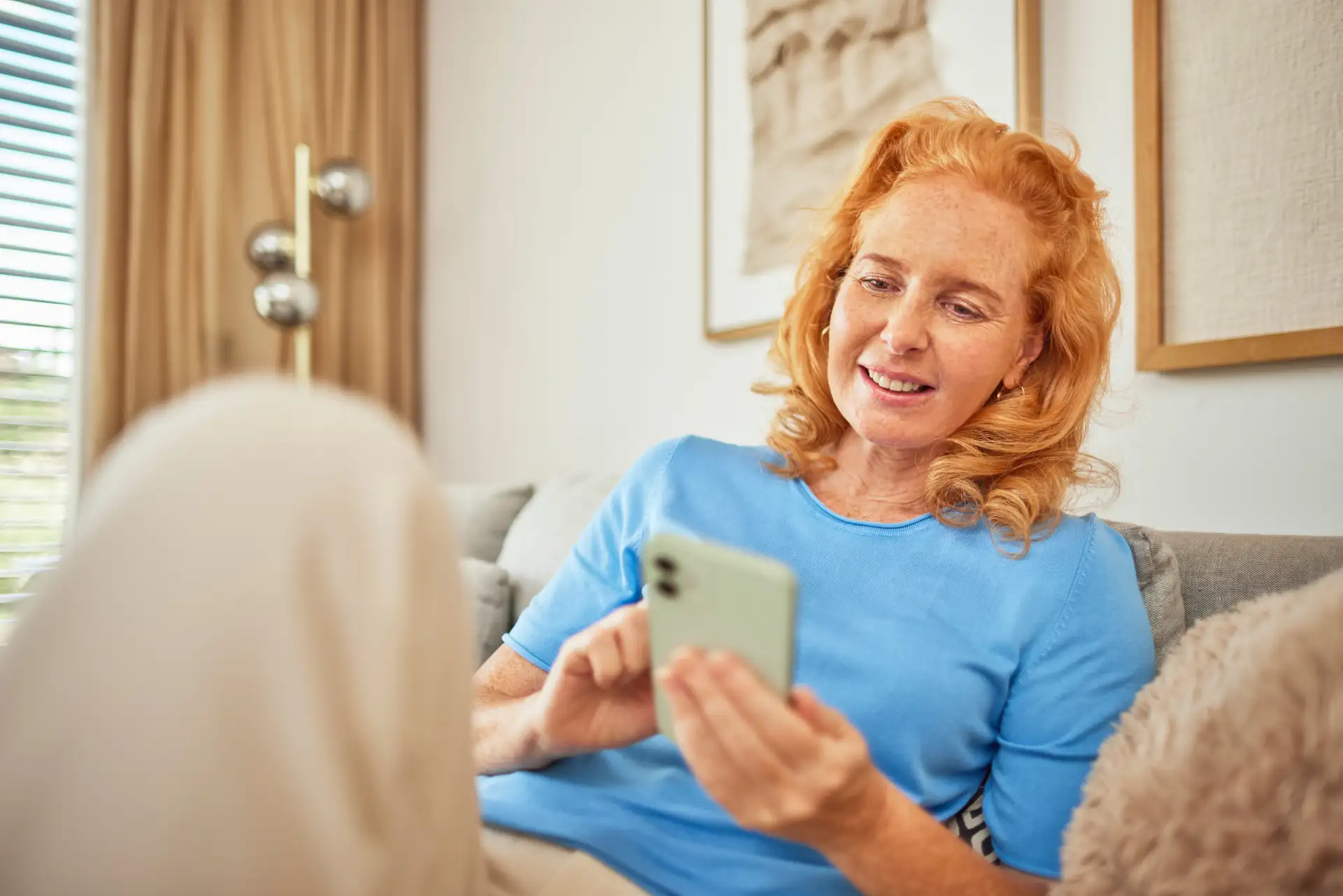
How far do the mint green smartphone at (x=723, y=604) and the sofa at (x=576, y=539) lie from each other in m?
0.13

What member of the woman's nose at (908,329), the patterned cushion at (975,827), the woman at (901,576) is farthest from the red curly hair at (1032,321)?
the patterned cushion at (975,827)

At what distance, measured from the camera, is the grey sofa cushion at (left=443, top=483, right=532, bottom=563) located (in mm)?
2035

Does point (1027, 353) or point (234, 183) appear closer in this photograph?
point (1027, 353)

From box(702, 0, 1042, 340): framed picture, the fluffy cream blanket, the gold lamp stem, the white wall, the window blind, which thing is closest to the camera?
the fluffy cream blanket

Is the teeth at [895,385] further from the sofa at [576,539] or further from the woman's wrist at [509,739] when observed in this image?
the woman's wrist at [509,739]

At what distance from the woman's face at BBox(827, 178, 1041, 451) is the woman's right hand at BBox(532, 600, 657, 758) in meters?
0.41

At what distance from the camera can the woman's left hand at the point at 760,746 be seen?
23.7 inches

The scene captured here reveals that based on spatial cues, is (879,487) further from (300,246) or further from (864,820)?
(300,246)

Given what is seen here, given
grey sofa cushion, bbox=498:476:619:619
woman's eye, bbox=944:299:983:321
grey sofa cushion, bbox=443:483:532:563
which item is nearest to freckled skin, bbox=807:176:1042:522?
woman's eye, bbox=944:299:983:321

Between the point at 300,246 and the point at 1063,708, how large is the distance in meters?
2.50

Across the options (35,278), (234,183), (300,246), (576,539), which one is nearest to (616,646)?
(576,539)

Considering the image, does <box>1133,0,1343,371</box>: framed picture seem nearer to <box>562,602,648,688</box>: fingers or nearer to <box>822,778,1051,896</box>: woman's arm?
<box>822,778,1051,896</box>: woman's arm

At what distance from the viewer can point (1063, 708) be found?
871 mm

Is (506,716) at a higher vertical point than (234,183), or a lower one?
lower
